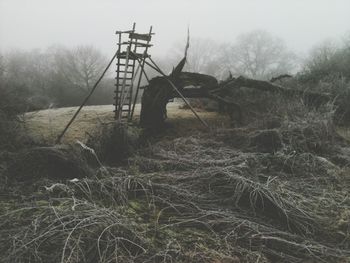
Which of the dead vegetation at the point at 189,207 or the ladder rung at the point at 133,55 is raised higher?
the ladder rung at the point at 133,55

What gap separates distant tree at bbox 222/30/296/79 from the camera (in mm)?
31516

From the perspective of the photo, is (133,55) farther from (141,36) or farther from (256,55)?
(256,55)

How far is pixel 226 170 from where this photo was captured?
207 inches

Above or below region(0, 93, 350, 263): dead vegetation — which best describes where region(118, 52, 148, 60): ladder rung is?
above

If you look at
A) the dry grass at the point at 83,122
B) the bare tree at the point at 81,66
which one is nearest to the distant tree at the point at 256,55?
the bare tree at the point at 81,66

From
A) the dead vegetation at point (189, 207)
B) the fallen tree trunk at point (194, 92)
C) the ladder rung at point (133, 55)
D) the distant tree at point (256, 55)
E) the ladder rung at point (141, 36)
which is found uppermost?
the distant tree at point (256, 55)

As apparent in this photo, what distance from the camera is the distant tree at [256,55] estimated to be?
31.5 metres

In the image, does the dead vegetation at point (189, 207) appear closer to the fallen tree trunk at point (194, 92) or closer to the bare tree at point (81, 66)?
the fallen tree trunk at point (194, 92)

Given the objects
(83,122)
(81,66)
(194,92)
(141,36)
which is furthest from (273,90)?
(81,66)

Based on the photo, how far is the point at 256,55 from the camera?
32.1m

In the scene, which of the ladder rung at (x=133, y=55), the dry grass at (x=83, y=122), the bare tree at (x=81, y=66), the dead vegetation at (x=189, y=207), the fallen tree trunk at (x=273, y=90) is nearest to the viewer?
the dead vegetation at (x=189, y=207)

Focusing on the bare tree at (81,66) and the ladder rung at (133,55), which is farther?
the bare tree at (81,66)

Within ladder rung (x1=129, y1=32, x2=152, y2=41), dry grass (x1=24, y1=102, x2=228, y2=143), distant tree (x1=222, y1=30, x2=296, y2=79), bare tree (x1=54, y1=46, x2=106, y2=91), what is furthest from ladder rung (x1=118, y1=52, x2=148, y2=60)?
distant tree (x1=222, y1=30, x2=296, y2=79)

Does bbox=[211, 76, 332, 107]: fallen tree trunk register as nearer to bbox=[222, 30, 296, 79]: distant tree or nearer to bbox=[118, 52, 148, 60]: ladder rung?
bbox=[118, 52, 148, 60]: ladder rung
